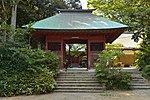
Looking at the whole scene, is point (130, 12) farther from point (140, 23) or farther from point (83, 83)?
point (83, 83)

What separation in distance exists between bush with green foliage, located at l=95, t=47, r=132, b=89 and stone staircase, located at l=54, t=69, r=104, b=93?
442 millimetres

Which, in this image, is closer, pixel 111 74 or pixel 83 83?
pixel 111 74

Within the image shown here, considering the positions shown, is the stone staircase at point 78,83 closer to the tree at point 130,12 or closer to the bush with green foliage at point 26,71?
the bush with green foliage at point 26,71

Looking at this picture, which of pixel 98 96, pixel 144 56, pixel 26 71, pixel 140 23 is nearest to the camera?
pixel 98 96

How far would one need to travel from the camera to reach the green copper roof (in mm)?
14492

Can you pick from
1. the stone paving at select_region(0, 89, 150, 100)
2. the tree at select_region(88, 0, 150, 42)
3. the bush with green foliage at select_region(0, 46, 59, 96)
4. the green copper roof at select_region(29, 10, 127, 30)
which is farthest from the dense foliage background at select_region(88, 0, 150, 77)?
the bush with green foliage at select_region(0, 46, 59, 96)

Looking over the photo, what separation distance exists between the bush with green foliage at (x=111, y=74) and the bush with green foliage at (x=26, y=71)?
2.42 m

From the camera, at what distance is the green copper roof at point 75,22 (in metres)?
14.5

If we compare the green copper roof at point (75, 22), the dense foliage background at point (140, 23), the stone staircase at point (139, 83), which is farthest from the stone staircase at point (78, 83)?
the dense foliage background at point (140, 23)

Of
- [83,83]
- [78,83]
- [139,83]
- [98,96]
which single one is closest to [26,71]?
[78,83]

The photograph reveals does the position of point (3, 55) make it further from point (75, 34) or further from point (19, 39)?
point (75, 34)

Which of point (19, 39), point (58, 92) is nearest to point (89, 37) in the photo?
point (19, 39)

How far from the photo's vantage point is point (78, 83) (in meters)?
11.4

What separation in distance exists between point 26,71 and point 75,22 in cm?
613
